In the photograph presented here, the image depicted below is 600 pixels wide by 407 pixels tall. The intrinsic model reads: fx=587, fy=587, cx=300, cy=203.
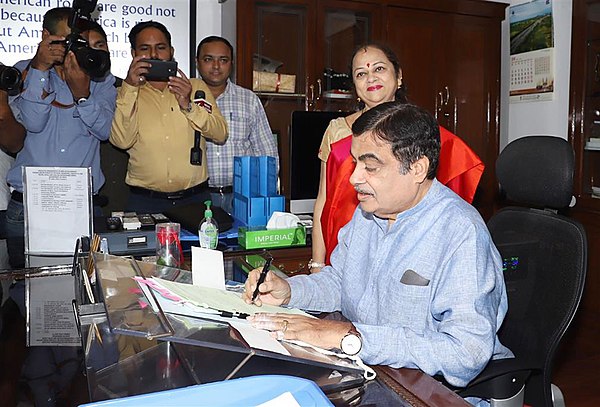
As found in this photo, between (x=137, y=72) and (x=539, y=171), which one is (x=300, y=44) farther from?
(x=539, y=171)

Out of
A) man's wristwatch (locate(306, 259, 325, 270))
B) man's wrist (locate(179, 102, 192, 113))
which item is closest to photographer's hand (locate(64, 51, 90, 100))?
man's wrist (locate(179, 102, 192, 113))

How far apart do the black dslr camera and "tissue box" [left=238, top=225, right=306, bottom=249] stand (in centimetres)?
101

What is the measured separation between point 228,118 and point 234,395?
2.70 meters

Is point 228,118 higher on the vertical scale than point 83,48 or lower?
lower

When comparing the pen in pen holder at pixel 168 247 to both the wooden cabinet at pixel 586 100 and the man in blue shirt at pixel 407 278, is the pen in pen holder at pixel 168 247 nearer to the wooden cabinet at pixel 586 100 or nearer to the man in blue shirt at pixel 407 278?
the man in blue shirt at pixel 407 278

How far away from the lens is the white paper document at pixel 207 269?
4.45ft

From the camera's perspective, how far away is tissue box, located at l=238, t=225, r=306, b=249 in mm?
2146

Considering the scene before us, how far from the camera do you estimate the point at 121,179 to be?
3.36 metres

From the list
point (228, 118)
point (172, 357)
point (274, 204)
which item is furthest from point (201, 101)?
point (172, 357)

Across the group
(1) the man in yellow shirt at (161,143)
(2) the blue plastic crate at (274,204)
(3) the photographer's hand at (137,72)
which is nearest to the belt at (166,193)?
(1) the man in yellow shirt at (161,143)

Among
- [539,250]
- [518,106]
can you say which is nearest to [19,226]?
[539,250]

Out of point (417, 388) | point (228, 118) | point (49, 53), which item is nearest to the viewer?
point (417, 388)

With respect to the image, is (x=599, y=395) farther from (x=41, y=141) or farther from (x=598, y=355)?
→ (x=41, y=141)

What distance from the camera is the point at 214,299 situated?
1217mm
